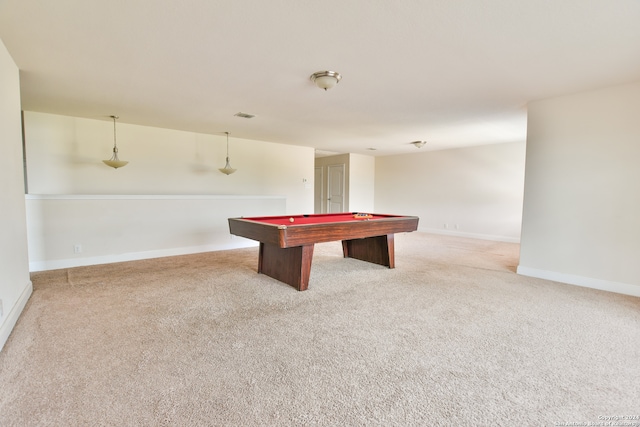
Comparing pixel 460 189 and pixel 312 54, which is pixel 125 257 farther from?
pixel 460 189

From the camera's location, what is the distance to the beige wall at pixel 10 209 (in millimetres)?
2215

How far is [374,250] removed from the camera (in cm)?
448

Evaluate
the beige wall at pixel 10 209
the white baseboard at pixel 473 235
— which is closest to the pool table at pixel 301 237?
the beige wall at pixel 10 209

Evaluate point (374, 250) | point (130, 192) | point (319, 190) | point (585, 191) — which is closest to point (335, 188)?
point (319, 190)

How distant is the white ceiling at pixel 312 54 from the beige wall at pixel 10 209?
0.28 meters

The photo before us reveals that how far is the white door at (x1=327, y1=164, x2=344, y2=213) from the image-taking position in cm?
886

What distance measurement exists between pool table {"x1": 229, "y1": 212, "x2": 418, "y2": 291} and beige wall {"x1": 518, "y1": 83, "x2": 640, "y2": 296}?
5.11ft

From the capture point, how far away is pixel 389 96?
3.57m

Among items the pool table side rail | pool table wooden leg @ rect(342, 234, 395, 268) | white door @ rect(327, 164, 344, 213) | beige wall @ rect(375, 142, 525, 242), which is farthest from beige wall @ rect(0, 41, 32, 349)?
beige wall @ rect(375, 142, 525, 242)

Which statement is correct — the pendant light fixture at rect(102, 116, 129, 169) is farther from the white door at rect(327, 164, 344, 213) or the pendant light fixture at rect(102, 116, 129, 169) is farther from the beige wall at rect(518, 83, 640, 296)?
the beige wall at rect(518, 83, 640, 296)

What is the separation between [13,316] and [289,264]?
2350mm

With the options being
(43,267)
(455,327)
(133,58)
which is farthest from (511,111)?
(43,267)

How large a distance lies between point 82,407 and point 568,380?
260cm

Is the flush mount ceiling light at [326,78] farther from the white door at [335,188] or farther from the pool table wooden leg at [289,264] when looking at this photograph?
the white door at [335,188]
